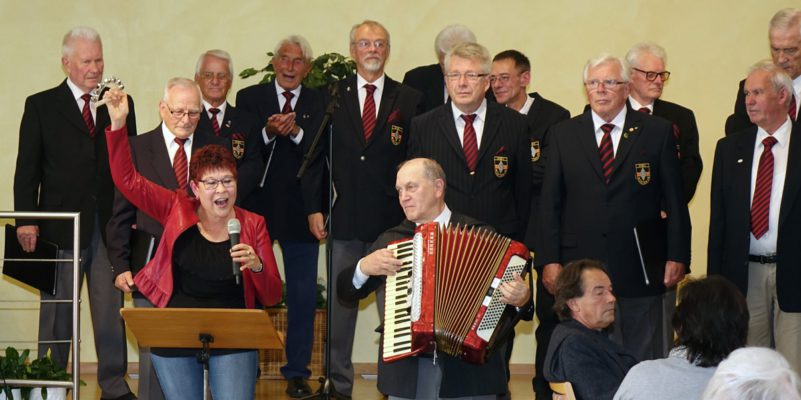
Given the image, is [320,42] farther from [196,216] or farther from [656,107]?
[196,216]

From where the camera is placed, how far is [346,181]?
278 inches

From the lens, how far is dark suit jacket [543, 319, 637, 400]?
4590 mm

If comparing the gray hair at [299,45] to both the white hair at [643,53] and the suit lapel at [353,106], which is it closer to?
the suit lapel at [353,106]

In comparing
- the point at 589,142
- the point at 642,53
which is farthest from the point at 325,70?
the point at 589,142

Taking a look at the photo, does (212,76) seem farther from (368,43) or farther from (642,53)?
(642,53)

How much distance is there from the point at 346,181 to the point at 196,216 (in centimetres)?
189

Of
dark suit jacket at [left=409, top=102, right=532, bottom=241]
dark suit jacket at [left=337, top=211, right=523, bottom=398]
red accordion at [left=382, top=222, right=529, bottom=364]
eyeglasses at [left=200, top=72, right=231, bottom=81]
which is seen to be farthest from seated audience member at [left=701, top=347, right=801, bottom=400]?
eyeglasses at [left=200, top=72, right=231, bottom=81]

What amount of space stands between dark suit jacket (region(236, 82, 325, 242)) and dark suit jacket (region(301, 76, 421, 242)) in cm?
19

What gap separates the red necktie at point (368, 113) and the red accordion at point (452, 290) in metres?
2.21

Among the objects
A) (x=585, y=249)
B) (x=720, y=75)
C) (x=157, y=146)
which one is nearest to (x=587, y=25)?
(x=720, y=75)

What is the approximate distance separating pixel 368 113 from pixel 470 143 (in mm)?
918

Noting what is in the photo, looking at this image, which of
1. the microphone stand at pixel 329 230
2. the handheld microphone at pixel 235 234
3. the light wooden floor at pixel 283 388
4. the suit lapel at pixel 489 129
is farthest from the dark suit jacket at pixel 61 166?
the suit lapel at pixel 489 129

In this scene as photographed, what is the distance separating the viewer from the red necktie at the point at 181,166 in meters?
6.12

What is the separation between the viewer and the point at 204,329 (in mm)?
5082
